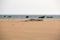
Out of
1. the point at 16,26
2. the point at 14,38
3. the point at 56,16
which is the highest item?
the point at 56,16

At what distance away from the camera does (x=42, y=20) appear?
1.02 meters

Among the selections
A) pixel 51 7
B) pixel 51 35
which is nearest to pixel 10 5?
pixel 51 7

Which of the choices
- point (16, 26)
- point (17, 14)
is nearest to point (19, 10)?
point (17, 14)

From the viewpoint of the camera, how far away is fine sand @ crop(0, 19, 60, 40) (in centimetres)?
102

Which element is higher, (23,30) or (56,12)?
(56,12)

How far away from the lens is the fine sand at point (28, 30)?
1.02m

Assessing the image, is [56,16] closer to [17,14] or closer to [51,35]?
[51,35]

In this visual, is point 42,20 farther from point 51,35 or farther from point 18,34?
point 18,34

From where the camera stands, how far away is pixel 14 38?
104 centimetres

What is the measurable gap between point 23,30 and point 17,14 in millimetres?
194

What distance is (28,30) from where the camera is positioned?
3.40ft

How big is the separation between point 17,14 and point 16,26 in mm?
137

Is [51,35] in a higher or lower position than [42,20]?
lower

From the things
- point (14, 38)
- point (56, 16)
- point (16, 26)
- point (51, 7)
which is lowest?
point (14, 38)
